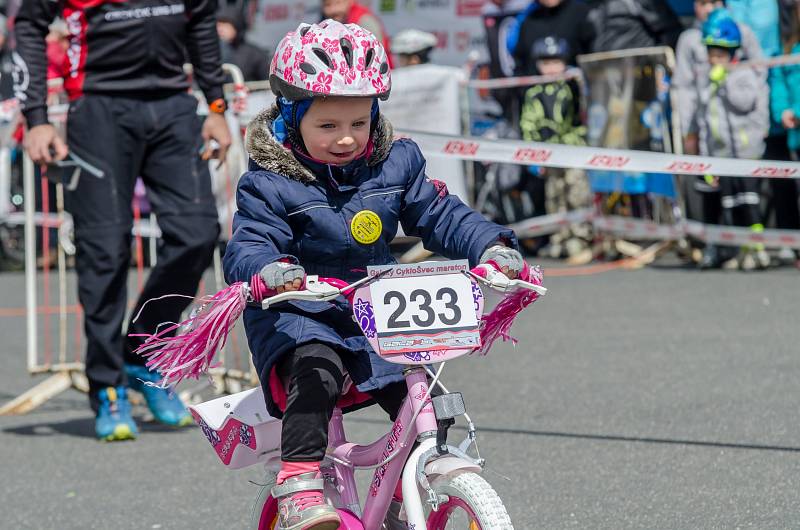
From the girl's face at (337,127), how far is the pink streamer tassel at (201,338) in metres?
0.51

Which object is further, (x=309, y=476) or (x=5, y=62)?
(x=5, y=62)

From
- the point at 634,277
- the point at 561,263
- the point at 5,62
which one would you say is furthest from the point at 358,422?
the point at 5,62

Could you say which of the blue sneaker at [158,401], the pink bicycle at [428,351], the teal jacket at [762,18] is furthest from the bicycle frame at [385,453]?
the teal jacket at [762,18]

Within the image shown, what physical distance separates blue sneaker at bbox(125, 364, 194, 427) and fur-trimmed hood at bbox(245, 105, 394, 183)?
3090 millimetres

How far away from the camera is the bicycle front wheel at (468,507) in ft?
12.4

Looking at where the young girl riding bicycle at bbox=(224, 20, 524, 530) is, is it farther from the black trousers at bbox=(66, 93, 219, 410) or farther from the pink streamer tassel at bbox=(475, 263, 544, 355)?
the black trousers at bbox=(66, 93, 219, 410)

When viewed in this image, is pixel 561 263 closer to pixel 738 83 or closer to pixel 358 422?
pixel 738 83

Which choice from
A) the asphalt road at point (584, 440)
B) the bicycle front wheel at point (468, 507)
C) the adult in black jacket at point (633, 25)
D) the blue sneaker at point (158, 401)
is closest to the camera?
the bicycle front wheel at point (468, 507)

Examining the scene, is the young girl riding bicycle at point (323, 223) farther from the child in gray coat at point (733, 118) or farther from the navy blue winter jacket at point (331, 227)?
the child in gray coat at point (733, 118)

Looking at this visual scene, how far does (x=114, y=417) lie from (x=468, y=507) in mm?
3640

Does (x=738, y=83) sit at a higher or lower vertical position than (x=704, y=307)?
higher

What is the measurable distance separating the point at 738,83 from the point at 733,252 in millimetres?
1346

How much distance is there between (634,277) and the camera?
39.7 ft

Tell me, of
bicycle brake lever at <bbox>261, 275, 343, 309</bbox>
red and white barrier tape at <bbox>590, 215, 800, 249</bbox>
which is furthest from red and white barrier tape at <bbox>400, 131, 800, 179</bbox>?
red and white barrier tape at <bbox>590, 215, 800, 249</bbox>
